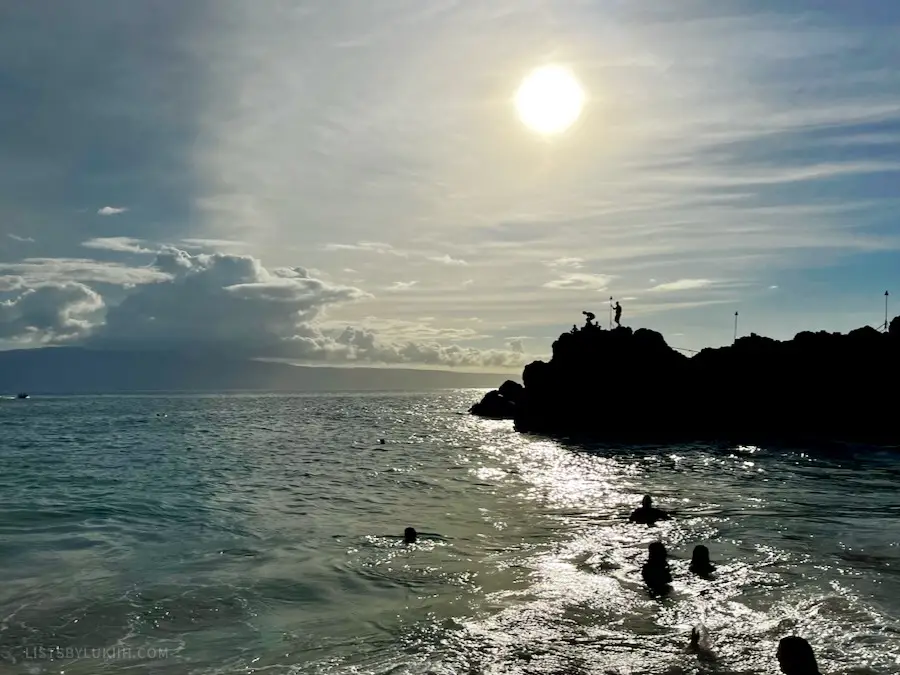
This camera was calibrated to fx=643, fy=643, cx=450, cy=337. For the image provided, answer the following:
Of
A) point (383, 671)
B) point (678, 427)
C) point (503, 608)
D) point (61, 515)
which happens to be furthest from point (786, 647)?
point (678, 427)

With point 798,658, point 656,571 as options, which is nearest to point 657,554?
point 656,571

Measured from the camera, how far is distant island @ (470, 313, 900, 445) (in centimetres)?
7819

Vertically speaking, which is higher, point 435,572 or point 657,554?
point 657,554

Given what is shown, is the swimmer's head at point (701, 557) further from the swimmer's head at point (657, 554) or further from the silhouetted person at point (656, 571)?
the swimmer's head at point (657, 554)

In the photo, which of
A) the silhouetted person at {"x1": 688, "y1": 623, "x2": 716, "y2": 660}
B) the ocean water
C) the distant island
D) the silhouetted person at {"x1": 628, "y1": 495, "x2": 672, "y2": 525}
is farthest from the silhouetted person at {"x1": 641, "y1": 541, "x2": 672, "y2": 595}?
the distant island

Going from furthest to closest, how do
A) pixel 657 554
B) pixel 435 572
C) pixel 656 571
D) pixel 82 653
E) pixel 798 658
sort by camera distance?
pixel 435 572
pixel 657 554
pixel 656 571
pixel 82 653
pixel 798 658

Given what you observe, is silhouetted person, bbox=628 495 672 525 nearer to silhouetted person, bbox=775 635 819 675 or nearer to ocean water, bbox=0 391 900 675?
ocean water, bbox=0 391 900 675

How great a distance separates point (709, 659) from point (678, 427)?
76.0m

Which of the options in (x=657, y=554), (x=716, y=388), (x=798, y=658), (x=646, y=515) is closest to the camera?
(x=798, y=658)

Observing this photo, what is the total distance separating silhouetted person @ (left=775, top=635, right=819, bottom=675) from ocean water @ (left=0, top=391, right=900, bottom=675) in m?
0.78

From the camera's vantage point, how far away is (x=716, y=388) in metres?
88.4

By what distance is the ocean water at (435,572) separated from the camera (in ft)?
48.5

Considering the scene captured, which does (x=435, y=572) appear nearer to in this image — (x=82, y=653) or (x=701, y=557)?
(x=701, y=557)

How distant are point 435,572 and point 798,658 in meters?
11.5
